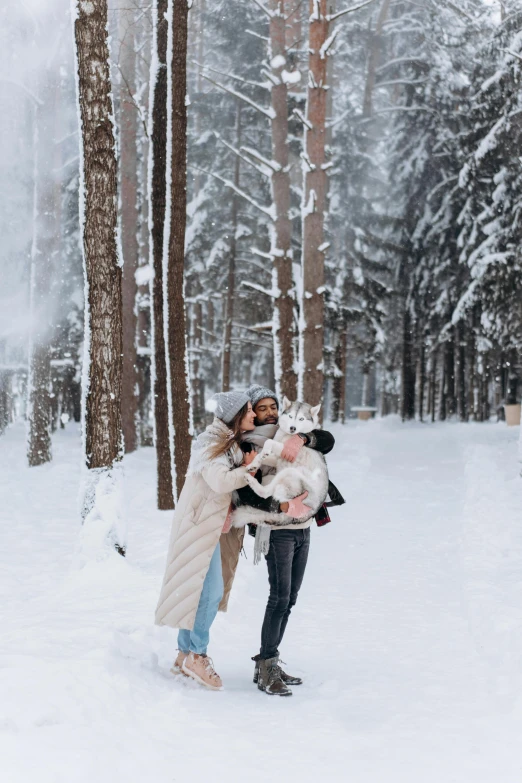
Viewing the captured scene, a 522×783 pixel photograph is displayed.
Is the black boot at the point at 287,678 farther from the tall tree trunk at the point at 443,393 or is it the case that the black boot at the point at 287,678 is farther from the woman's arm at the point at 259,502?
the tall tree trunk at the point at 443,393

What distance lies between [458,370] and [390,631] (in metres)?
28.0

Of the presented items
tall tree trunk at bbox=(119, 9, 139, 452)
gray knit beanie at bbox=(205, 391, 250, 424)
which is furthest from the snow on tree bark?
gray knit beanie at bbox=(205, 391, 250, 424)

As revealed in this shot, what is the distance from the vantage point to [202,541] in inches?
202

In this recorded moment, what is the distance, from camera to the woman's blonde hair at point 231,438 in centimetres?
505

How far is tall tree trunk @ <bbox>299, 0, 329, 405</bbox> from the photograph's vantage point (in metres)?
14.8

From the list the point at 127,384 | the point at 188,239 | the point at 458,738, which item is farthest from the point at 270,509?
the point at 188,239

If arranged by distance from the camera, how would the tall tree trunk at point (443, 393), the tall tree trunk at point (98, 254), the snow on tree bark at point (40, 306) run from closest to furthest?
the tall tree trunk at point (98, 254), the snow on tree bark at point (40, 306), the tall tree trunk at point (443, 393)

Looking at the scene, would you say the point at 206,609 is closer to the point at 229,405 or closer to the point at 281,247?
the point at 229,405

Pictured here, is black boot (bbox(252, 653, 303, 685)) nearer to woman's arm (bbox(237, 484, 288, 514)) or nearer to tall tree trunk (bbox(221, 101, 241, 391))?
woman's arm (bbox(237, 484, 288, 514))

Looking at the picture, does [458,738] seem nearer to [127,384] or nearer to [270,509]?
[270,509]

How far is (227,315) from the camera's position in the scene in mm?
24234

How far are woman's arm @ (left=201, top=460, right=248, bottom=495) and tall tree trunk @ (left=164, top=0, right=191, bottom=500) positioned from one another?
6.07 metres

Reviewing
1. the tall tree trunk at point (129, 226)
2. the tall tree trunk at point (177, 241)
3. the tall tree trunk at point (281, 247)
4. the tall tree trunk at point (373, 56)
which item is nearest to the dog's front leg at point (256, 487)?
the tall tree trunk at point (177, 241)

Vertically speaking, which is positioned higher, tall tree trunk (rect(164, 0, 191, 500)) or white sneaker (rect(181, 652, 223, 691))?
tall tree trunk (rect(164, 0, 191, 500))
